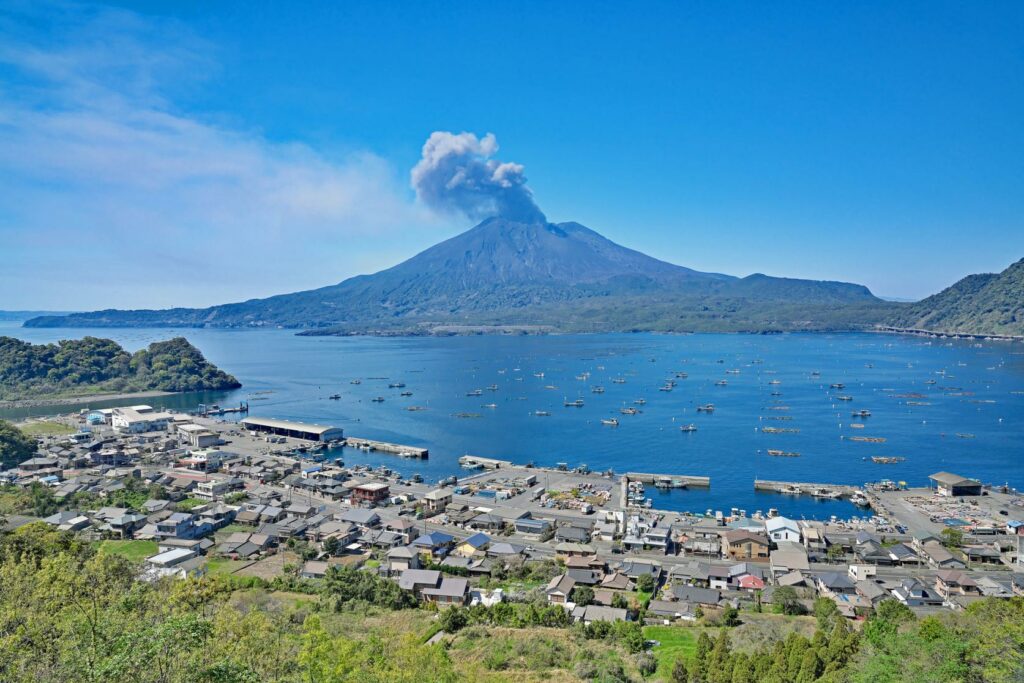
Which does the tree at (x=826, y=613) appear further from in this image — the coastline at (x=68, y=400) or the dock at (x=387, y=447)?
the coastline at (x=68, y=400)

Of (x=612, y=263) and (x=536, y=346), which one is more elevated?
(x=612, y=263)

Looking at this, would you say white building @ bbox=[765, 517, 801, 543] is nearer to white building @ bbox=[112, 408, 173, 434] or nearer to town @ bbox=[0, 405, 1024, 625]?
town @ bbox=[0, 405, 1024, 625]

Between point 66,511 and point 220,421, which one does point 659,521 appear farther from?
point 220,421

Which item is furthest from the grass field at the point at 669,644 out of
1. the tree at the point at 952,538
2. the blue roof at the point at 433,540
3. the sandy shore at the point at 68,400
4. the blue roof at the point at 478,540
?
the sandy shore at the point at 68,400

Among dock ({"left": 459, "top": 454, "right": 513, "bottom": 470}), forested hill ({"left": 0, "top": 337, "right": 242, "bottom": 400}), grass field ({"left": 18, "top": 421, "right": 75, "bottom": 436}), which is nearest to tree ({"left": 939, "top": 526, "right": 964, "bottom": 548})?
dock ({"left": 459, "top": 454, "right": 513, "bottom": 470})

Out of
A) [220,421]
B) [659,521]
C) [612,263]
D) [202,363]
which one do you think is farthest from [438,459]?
[612,263]
